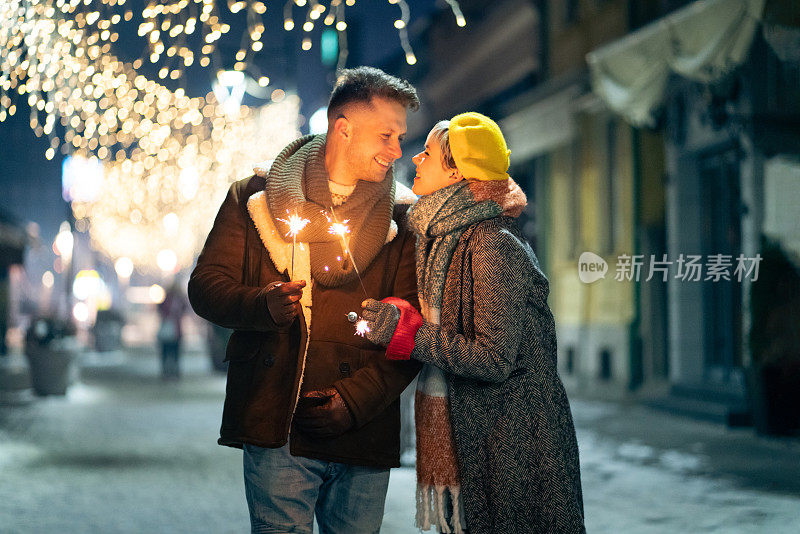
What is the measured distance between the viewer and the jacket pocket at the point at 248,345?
10.3 feet

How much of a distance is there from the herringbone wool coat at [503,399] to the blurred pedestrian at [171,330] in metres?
16.4

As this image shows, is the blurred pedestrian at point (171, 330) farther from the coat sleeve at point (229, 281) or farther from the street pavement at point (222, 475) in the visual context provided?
the coat sleeve at point (229, 281)

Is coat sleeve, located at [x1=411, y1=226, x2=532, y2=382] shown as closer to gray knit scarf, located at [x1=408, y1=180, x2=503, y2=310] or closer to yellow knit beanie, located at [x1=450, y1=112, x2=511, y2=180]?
gray knit scarf, located at [x1=408, y1=180, x2=503, y2=310]

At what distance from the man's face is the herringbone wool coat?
399mm

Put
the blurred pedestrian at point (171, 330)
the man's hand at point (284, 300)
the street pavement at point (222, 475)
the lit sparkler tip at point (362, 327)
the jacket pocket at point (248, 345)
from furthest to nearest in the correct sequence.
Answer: the blurred pedestrian at point (171, 330) < the street pavement at point (222, 475) < the jacket pocket at point (248, 345) < the lit sparkler tip at point (362, 327) < the man's hand at point (284, 300)

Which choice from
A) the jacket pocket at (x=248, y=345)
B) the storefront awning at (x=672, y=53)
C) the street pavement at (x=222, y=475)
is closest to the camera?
the jacket pocket at (x=248, y=345)

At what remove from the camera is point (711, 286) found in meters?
13.4

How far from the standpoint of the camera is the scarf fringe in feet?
10.3

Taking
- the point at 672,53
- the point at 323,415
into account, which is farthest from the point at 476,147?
the point at 672,53

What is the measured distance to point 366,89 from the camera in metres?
3.17

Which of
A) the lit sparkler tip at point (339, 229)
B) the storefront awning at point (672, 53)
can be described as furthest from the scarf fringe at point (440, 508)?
the storefront awning at point (672, 53)

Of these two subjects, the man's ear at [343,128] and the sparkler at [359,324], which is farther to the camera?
the man's ear at [343,128]

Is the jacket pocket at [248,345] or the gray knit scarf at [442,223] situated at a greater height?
the gray knit scarf at [442,223]

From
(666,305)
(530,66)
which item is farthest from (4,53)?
(530,66)
